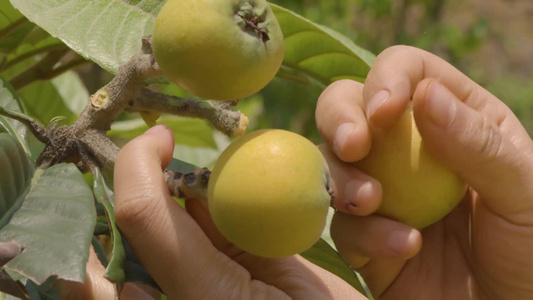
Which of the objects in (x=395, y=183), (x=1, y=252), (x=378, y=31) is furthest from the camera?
(x=378, y=31)

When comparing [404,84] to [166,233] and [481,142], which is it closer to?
[481,142]

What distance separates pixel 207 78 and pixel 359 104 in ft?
1.06

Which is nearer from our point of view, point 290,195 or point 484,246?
point 290,195

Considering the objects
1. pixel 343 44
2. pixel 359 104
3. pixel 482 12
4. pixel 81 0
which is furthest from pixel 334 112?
pixel 482 12

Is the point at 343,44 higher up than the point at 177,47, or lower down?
lower down

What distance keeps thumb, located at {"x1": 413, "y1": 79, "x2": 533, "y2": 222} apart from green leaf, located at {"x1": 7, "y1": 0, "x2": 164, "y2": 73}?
38 centimetres

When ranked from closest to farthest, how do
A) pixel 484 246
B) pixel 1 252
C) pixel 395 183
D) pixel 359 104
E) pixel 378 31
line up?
pixel 1 252, pixel 395 183, pixel 359 104, pixel 484 246, pixel 378 31

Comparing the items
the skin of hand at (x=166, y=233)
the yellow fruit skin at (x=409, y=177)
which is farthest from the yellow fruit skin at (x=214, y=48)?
the yellow fruit skin at (x=409, y=177)

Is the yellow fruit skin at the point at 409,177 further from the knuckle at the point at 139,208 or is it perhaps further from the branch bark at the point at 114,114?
the knuckle at the point at 139,208

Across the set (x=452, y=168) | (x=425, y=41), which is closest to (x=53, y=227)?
(x=452, y=168)

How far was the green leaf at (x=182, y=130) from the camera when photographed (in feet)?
4.20

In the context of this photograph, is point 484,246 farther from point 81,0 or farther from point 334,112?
point 81,0

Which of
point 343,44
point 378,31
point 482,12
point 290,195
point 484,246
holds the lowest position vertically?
point 482,12

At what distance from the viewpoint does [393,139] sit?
2.69 feet
